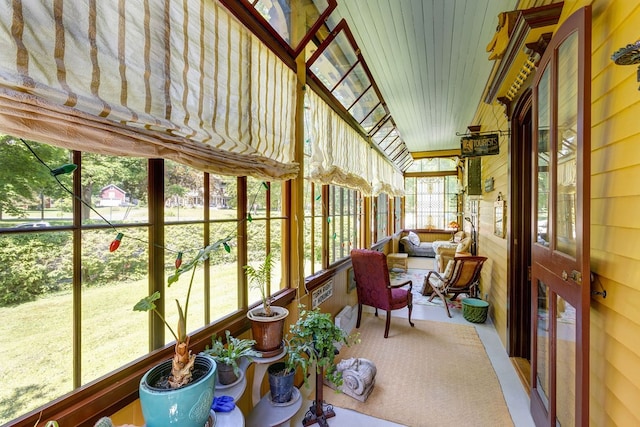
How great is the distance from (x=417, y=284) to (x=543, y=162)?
4181 mm

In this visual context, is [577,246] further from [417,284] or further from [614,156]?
[417,284]

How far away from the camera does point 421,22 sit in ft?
7.93

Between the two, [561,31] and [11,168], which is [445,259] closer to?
[561,31]

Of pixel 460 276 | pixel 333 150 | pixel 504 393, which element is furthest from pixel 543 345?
pixel 333 150

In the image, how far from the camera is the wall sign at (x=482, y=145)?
3.01 metres

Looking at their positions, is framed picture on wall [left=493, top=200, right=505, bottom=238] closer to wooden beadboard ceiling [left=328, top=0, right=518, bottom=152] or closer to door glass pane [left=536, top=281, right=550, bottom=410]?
door glass pane [left=536, top=281, right=550, bottom=410]

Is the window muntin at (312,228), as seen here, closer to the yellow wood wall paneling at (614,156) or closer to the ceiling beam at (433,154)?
the yellow wood wall paneling at (614,156)

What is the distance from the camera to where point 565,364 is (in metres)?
1.46

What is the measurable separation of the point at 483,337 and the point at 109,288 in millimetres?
3606

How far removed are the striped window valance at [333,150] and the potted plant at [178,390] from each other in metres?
1.58

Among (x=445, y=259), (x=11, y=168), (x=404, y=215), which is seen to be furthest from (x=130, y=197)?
(x=404, y=215)

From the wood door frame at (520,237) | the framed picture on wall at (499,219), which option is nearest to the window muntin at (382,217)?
the framed picture on wall at (499,219)

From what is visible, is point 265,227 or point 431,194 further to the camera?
point 431,194

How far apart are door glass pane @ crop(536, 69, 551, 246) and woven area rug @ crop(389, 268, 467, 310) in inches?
110
